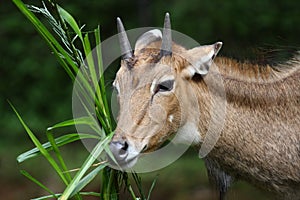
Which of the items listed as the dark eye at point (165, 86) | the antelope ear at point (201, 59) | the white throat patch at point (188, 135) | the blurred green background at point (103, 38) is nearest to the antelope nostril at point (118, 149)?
the dark eye at point (165, 86)

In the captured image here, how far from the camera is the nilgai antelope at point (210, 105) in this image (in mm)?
4152

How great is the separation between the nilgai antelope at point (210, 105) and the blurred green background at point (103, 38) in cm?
332

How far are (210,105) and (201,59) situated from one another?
285mm

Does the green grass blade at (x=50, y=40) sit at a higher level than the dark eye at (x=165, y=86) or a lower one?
higher

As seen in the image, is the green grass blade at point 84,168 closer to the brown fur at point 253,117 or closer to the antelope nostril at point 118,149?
the antelope nostril at point 118,149

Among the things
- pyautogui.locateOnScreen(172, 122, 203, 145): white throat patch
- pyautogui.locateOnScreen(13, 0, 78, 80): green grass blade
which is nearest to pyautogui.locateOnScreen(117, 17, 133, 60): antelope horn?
pyautogui.locateOnScreen(13, 0, 78, 80): green grass blade

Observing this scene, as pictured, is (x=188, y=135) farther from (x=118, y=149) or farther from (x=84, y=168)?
(x=84, y=168)

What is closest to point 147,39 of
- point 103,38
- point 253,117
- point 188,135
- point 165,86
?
point 165,86

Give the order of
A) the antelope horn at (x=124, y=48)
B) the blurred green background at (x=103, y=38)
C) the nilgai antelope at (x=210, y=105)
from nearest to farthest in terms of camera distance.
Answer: the nilgai antelope at (x=210, y=105) → the antelope horn at (x=124, y=48) → the blurred green background at (x=103, y=38)

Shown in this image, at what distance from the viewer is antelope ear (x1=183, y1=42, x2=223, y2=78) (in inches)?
170

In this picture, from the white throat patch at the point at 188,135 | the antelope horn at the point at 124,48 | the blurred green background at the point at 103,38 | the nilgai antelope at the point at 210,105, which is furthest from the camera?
the blurred green background at the point at 103,38

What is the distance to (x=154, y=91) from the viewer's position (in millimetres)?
4176

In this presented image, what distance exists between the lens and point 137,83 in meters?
4.16

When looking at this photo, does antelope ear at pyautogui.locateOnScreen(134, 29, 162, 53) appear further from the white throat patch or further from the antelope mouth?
the antelope mouth
